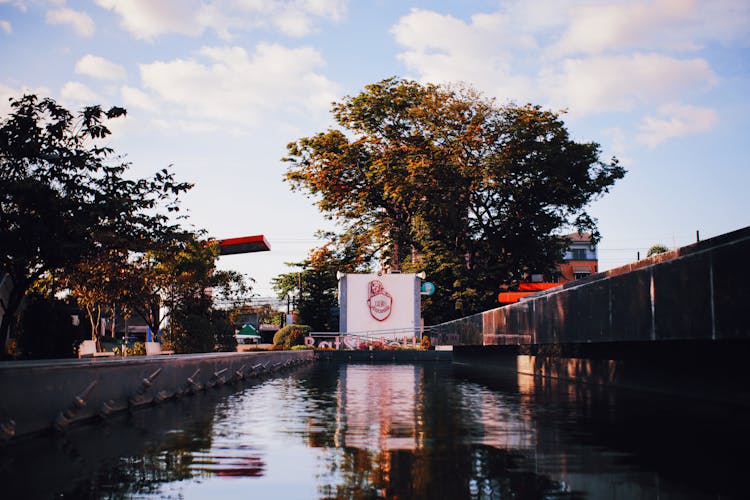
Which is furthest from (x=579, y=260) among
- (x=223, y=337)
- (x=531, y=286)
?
(x=223, y=337)

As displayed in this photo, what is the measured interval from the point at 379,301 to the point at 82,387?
43.5 metres

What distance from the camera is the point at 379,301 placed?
172ft

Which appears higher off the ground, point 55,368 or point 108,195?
point 108,195

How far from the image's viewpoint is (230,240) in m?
73.0

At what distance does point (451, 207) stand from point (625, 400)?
3961cm

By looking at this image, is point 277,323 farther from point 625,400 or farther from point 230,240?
point 625,400

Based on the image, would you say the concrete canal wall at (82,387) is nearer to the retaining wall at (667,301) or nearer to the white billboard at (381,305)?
the retaining wall at (667,301)

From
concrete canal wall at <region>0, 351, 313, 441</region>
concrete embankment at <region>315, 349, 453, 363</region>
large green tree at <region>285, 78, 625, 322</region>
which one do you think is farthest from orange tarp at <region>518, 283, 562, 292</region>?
concrete canal wall at <region>0, 351, 313, 441</region>

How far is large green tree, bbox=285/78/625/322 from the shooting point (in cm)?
5166

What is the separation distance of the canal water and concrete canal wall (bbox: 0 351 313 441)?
23 centimetres

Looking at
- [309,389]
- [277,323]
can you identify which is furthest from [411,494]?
[277,323]

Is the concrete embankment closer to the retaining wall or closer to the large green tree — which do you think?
the large green tree

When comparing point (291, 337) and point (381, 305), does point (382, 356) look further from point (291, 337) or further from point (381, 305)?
point (291, 337)

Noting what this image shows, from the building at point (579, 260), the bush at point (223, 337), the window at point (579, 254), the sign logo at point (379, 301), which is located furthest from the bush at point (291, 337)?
the window at point (579, 254)
